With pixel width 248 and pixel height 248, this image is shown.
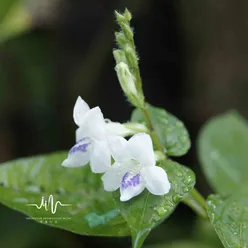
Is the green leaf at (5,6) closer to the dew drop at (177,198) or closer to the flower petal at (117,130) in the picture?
the flower petal at (117,130)

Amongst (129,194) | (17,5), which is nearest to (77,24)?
(17,5)

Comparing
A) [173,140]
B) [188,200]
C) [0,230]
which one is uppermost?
[173,140]

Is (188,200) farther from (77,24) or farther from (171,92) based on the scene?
(77,24)

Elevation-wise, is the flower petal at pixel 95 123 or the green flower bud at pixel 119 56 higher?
the green flower bud at pixel 119 56

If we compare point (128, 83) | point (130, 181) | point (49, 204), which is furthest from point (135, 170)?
point (49, 204)

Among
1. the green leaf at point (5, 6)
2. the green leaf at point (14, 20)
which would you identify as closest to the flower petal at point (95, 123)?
the green leaf at point (14, 20)
